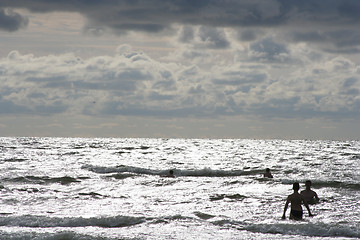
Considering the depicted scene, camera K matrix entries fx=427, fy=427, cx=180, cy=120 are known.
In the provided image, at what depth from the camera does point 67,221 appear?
16.7 metres

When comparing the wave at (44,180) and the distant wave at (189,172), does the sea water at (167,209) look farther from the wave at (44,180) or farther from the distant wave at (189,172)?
the distant wave at (189,172)

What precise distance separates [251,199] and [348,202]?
487 cm

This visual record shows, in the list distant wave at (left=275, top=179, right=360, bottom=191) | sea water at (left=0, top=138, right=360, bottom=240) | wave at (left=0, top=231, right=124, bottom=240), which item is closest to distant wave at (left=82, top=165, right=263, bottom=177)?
sea water at (left=0, top=138, right=360, bottom=240)

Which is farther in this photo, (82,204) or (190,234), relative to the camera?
(82,204)

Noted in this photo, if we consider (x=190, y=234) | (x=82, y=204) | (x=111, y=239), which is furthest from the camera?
(x=82, y=204)

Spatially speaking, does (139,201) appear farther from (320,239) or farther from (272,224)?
(320,239)

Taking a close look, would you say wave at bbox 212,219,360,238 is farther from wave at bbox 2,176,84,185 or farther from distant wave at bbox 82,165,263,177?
distant wave at bbox 82,165,263,177

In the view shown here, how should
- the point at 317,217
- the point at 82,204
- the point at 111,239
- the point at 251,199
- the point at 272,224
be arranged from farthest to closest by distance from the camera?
the point at 251,199 < the point at 82,204 < the point at 317,217 < the point at 272,224 < the point at 111,239

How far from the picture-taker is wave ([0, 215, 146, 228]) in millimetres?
16344

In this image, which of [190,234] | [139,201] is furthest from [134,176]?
[190,234]

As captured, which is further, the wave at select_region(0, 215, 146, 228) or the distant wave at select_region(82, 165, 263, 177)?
the distant wave at select_region(82, 165, 263, 177)

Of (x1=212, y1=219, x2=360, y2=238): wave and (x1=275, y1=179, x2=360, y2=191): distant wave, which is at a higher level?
(x1=275, y1=179, x2=360, y2=191): distant wave

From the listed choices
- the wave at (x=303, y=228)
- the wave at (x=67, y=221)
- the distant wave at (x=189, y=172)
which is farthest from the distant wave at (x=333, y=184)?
the wave at (x=67, y=221)

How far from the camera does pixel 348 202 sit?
854 inches
